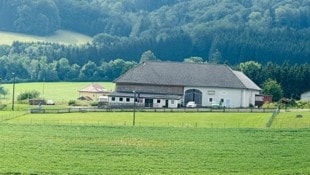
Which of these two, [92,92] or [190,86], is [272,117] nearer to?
[190,86]

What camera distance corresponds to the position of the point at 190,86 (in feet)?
282

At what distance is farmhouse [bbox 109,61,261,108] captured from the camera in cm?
8512

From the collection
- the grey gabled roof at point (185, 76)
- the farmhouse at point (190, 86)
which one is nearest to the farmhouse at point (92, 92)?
the grey gabled roof at point (185, 76)

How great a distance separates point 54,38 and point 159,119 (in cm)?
12488

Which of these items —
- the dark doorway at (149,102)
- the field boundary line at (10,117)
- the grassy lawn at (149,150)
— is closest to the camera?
the grassy lawn at (149,150)

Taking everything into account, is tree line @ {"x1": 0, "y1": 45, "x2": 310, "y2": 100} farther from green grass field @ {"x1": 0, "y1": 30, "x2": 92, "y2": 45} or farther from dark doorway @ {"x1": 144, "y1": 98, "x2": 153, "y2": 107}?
dark doorway @ {"x1": 144, "y1": 98, "x2": 153, "y2": 107}

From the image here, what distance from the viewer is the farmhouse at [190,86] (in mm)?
85125

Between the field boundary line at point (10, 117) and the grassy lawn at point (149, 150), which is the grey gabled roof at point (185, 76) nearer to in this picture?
the field boundary line at point (10, 117)

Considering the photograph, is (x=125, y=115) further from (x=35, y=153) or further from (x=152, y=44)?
(x=152, y=44)

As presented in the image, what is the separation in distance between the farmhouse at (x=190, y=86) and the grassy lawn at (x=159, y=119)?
53.8 ft

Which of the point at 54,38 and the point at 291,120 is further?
the point at 54,38

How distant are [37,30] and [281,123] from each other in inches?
5291

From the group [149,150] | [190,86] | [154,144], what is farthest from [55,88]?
[149,150]

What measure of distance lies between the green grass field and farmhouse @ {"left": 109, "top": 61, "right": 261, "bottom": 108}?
78.0 metres
